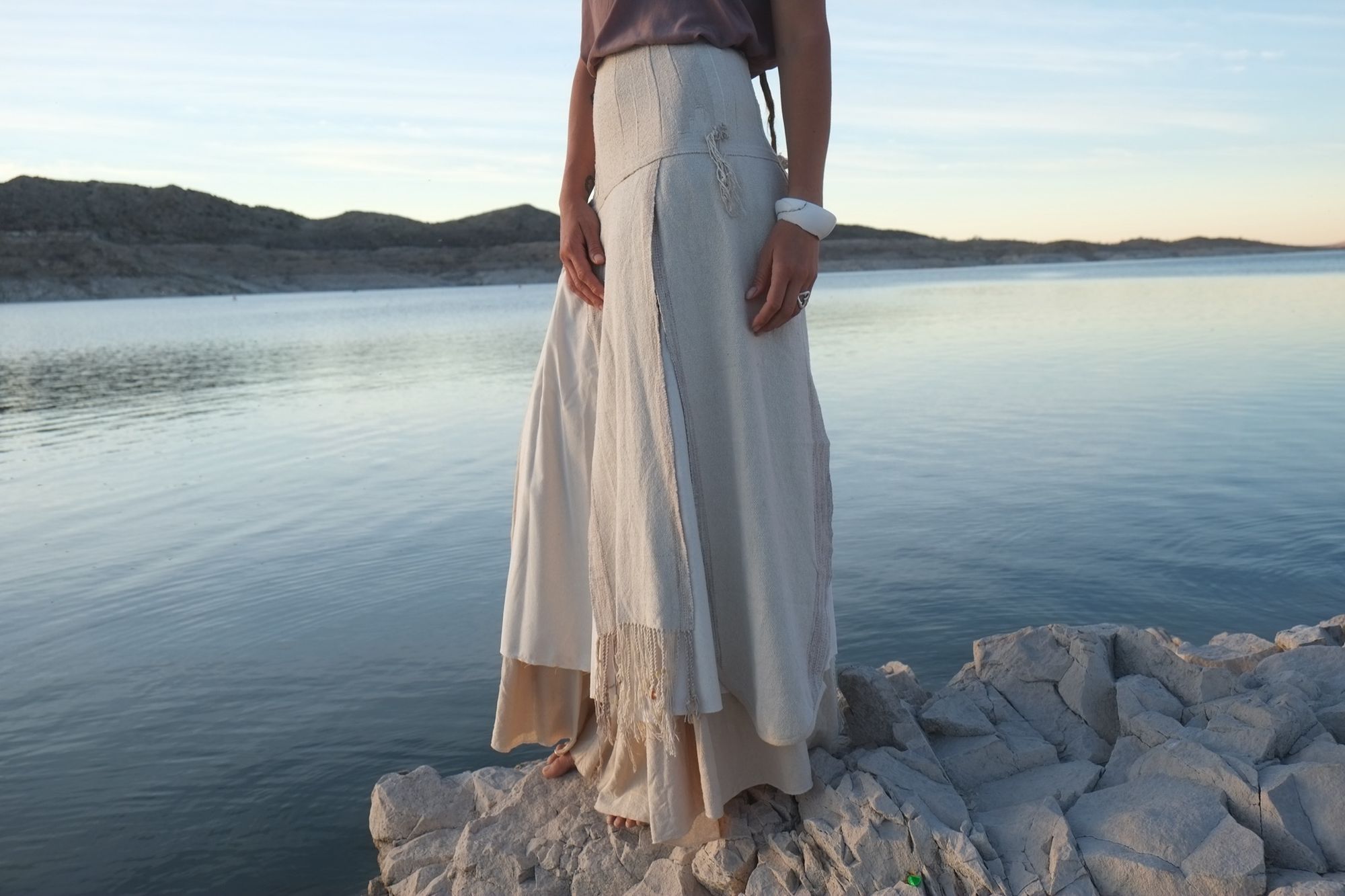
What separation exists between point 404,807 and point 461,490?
439 cm

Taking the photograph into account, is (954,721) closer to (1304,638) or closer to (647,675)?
(647,675)

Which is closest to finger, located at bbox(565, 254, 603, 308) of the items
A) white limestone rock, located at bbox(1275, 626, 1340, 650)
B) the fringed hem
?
the fringed hem

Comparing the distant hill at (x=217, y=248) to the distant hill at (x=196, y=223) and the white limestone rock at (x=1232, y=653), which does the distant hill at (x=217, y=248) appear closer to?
the distant hill at (x=196, y=223)

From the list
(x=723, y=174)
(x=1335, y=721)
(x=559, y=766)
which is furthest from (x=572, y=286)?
(x=1335, y=721)

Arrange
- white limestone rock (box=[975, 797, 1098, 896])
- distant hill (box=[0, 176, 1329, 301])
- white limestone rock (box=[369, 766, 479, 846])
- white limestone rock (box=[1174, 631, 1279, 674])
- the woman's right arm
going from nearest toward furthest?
1. white limestone rock (box=[975, 797, 1098, 896])
2. the woman's right arm
3. white limestone rock (box=[369, 766, 479, 846])
4. white limestone rock (box=[1174, 631, 1279, 674])
5. distant hill (box=[0, 176, 1329, 301])

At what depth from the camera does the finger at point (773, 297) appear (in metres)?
2.13

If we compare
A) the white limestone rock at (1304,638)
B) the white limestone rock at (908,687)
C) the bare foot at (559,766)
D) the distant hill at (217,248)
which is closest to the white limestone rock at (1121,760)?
the white limestone rock at (908,687)

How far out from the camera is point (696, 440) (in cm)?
218

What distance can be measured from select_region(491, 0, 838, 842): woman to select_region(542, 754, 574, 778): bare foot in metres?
0.42

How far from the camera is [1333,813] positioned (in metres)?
2.20

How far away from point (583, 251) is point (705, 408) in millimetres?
452

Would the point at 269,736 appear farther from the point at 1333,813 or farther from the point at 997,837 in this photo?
the point at 1333,813

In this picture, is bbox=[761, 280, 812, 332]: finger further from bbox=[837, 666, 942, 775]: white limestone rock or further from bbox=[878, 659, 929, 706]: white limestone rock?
bbox=[878, 659, 929, 706]: white limestone rock

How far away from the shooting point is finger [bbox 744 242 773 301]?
2.16 meters
